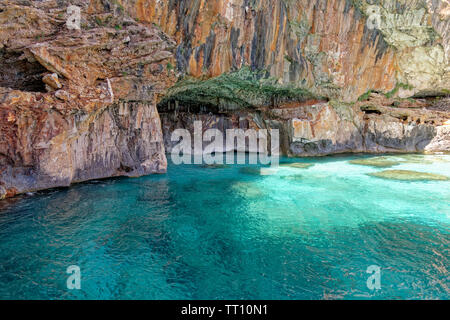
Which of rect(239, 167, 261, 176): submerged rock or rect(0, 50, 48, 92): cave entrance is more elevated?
rect(0, 50, 48, 92): cave entrance

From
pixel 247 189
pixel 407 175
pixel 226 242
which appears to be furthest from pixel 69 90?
pixel 407 175

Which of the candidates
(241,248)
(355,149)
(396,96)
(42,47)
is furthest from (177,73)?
(396,96)

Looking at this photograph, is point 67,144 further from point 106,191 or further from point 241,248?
point 241,248

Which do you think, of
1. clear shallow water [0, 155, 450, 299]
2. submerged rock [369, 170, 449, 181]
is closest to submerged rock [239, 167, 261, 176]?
clear shallow water [0, 155, 450, 299]

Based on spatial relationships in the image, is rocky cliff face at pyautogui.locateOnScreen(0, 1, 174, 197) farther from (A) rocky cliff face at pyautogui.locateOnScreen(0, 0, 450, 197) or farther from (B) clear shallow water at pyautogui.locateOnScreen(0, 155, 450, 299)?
(B) clear shallow water at pyautogui.locateOnScreen(0, 155, 450, 299)

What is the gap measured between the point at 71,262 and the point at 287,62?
14653 millimetres

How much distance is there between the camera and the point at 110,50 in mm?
10195

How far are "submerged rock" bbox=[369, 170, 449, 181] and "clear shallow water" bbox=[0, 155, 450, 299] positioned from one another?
157cm

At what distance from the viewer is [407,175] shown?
12703mm

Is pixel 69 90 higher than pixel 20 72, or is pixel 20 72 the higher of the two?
pixel 20 72

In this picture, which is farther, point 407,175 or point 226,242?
point 407,175

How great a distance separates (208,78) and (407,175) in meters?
10.9

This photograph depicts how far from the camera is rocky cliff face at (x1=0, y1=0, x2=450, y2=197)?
353 inches

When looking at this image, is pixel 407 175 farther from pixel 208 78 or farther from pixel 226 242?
pixel 226 242
